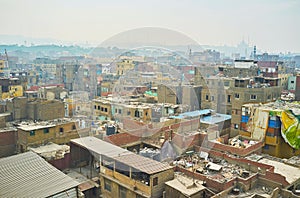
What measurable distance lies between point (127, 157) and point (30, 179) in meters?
2.56

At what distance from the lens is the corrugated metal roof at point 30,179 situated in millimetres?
5296

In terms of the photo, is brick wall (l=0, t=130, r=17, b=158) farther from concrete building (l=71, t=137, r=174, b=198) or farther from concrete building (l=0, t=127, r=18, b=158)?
concrete building (l=71, t=137, r=174, b=198)

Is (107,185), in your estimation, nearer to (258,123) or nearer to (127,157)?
(127,157)

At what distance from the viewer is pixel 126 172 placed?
25.1ft

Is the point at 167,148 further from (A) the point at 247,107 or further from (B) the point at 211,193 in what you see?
(A) the point at 247,107

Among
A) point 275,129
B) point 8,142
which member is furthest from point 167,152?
point 8,142

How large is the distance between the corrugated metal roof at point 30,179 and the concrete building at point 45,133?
3.51 meters

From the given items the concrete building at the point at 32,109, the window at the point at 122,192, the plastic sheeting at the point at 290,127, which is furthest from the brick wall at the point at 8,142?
the plastic sheeting at the point at 290,127

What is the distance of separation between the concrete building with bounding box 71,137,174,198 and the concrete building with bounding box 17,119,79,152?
2.16 meters

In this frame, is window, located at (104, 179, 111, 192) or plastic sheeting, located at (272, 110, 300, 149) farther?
plastic sheeting, located at (272, 110, 300, 149)

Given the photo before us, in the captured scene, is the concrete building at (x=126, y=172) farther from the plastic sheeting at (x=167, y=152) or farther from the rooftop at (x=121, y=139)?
the plastic sheeting at (x=167, y=152)

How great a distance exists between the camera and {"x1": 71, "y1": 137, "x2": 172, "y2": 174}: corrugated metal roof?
715 cm

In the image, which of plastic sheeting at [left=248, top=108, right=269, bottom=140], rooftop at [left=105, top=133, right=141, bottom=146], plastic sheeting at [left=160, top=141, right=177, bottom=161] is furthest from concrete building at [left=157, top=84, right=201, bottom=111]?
plastic sheeting at [left=160, top=141, right=177, bottom=161]

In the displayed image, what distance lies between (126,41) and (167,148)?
12.2 feet
